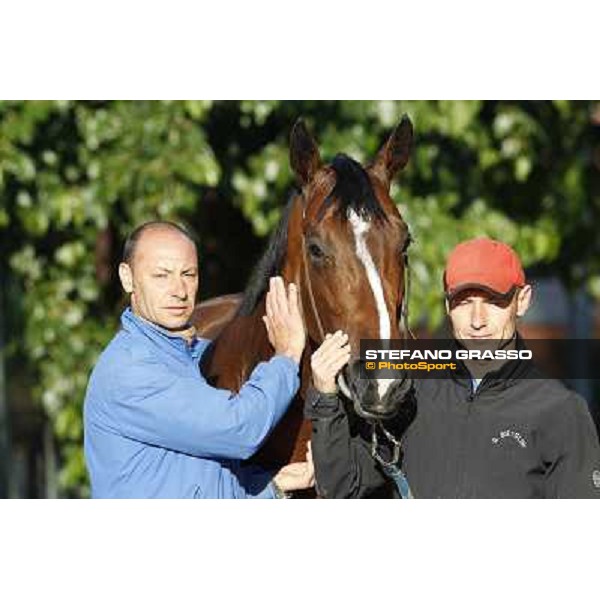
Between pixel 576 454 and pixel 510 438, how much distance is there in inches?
6.5

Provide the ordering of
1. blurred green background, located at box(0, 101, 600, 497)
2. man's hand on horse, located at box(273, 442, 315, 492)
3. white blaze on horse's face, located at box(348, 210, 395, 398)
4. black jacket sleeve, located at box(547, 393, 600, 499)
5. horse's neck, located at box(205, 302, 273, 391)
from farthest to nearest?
blurred green background, located at box(0, 101, 600, 497) → horse's neck, located at box(205, 302, 273, 391) → man's hand on horse, located at box(273, 442, 315, 492) → white blaze on horse's face, located at box(348, 210, 395, 398) → black jacket sleeve, located at box(547, 393, 600, 499)

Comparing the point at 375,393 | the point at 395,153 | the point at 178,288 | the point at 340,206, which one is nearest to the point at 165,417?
the point at 178,288

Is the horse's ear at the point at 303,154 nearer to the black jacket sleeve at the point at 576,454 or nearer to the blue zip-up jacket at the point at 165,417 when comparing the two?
the blue zip-up jacket at the point at 165,417

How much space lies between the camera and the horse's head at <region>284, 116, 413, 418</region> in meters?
3.22

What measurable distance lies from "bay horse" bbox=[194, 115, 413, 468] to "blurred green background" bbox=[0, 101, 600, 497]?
2.48 meters

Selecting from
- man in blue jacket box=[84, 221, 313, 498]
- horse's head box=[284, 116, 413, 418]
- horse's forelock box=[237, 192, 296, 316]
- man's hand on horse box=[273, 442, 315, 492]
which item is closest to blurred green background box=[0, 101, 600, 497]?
horse's forelock box=[237, 192, 296, 316]

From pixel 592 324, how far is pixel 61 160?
3156 mm

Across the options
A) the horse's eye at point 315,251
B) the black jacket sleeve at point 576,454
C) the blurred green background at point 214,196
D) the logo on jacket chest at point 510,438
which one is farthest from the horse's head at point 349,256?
the blurred green background at point 214,196

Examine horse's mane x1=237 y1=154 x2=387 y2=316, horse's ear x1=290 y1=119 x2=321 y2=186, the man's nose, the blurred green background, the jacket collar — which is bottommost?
the jacket collar

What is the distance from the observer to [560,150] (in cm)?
681

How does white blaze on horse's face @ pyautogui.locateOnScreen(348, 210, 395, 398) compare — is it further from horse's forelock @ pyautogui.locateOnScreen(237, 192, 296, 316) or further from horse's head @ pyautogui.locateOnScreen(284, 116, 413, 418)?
horse's forelock @ pyautogui.locateOnScreen(237, 192, 296, 316)

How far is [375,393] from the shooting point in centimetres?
316

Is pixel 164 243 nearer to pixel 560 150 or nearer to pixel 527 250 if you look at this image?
pixel 527 250

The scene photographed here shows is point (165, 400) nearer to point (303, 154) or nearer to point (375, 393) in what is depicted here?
point (375, 393)
